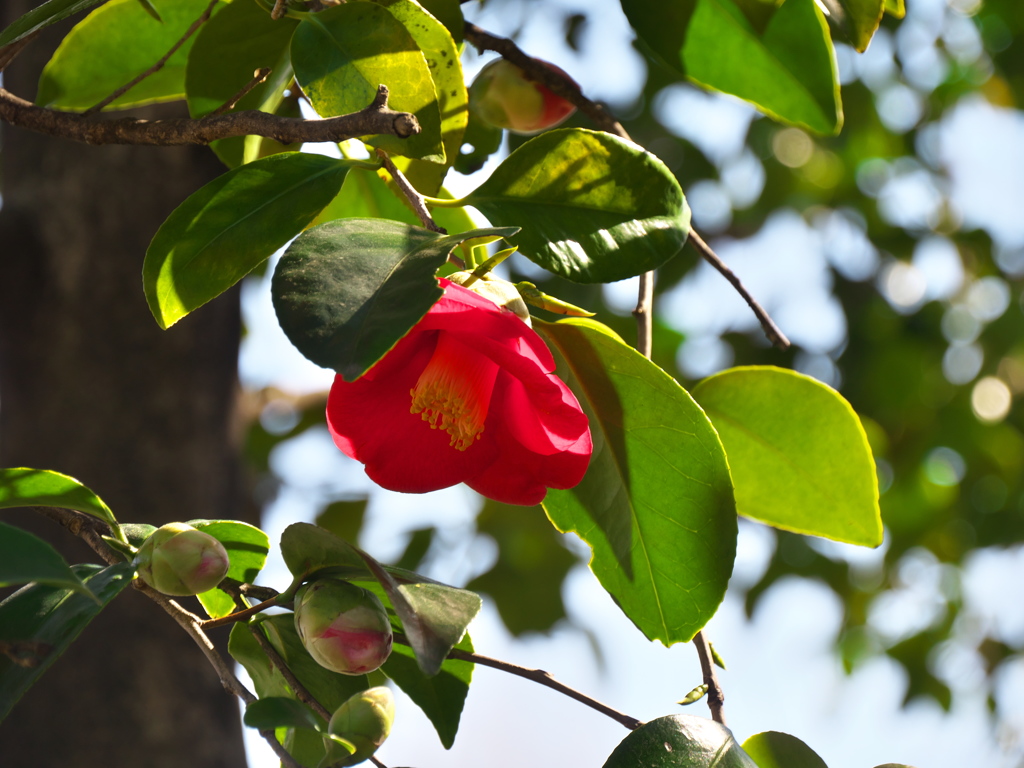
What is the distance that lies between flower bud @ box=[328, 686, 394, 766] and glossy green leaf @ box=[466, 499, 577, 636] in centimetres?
155

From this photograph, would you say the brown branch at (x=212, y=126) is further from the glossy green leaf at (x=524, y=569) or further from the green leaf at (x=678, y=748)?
the glossy green leaf at (x=524, y=569)

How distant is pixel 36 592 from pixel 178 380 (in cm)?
73

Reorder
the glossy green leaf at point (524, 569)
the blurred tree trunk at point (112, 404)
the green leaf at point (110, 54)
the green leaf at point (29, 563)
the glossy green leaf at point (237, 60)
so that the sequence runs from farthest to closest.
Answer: the glossy green leaf at point (524, 569), the blurred tree trunk at point (112, 404), the green leaf at point (110, 54), the glossy green leaf at point (237, 60), the green leaf at point (29, 563)

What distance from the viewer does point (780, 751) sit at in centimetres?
47

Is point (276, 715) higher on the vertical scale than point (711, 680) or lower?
higher

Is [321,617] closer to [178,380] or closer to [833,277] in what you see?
[178,380]

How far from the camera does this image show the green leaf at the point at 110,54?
62 centimetres

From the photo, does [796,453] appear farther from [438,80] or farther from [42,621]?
[42,621]

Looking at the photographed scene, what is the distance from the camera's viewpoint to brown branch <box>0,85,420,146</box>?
35 centimetres

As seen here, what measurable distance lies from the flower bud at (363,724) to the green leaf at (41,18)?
1.11 ft

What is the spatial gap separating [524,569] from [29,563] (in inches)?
66.7

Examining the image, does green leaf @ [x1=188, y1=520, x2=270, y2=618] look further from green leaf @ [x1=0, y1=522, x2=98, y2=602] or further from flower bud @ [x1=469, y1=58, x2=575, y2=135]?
flower bud @ [x1=469, y1=58, x2=575, y2=135]

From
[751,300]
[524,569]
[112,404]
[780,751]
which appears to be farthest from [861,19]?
[524,569]

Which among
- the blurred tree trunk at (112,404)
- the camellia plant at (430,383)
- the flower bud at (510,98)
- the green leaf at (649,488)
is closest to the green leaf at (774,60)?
the camellia plant at (430,383)
